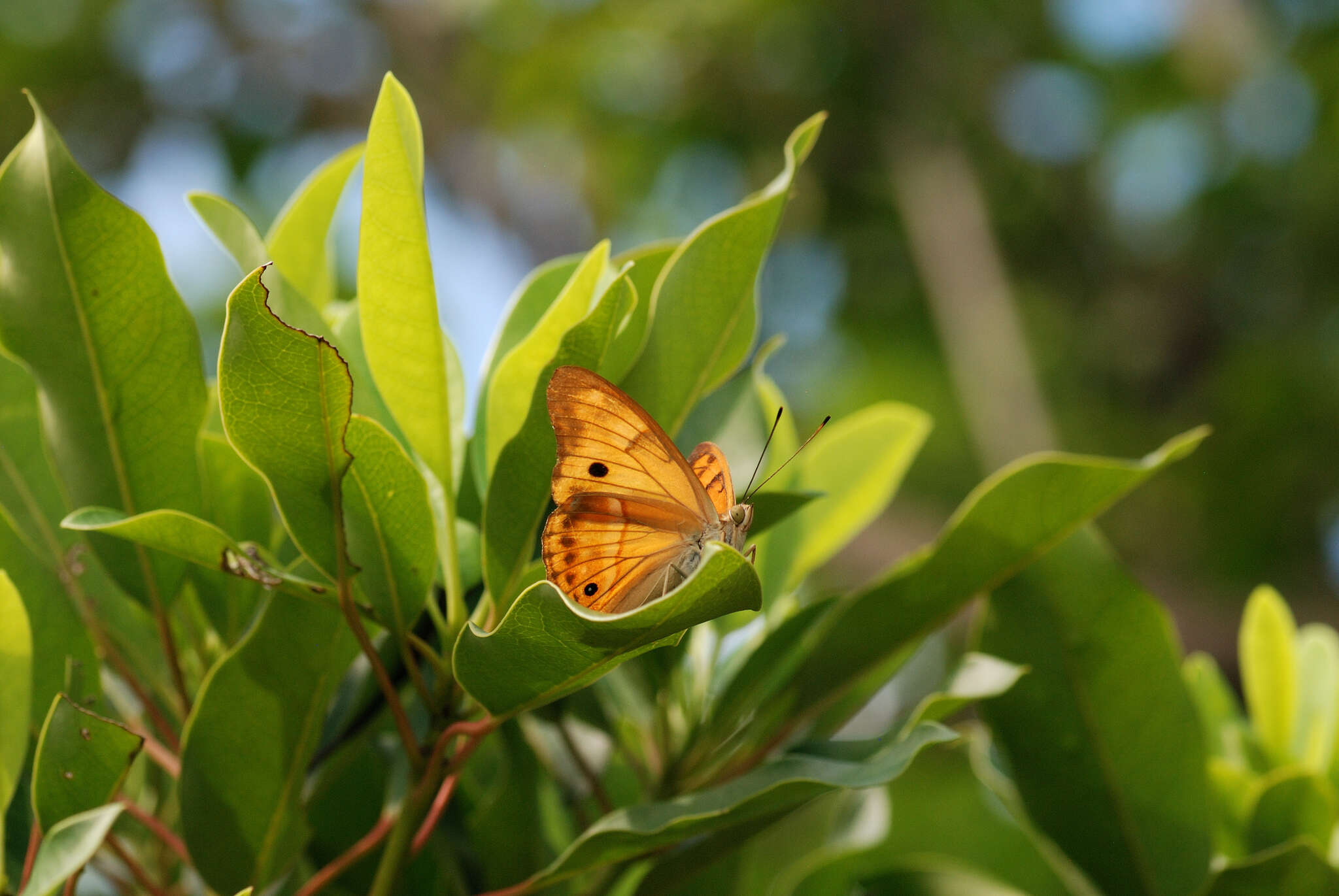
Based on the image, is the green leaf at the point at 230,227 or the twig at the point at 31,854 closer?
the twig at the point at 31,854

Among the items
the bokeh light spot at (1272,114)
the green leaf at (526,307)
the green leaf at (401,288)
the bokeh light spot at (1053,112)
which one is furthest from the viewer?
the bokeh light spot at (1053,112)

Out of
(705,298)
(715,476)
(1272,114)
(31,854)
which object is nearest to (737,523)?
(715,476)

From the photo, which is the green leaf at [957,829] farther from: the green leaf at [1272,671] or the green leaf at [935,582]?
the green leaf at [935,582]

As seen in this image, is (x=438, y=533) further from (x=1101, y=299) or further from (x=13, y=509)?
(x=1101, y=299)

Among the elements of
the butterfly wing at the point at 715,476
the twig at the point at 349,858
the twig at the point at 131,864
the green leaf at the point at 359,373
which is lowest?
the twig at the point at 349,858

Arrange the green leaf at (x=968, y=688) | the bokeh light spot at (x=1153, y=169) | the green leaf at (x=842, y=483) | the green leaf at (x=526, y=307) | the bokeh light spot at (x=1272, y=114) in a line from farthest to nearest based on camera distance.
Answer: the bokeh light spot at (x=1153, y=169), the bokeh light spot at (x=1272, y=114), the green leaf at (x=842, y=483), the green leaf at (x=526, y=307), the green leaf at (x=968, y=688)

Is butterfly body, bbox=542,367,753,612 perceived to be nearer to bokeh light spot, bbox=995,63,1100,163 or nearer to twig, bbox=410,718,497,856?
twig, bbox=410,718,497,856

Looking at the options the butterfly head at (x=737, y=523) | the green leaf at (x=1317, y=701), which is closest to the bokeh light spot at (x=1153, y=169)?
the green leaf at (x=1317, y=701)
